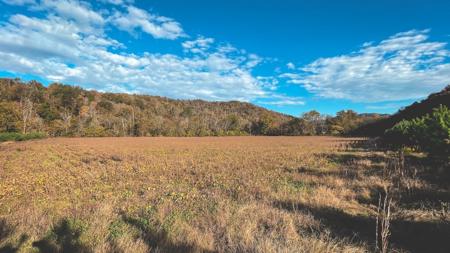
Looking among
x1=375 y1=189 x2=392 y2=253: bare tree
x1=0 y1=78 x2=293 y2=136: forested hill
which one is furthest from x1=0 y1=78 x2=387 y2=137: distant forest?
x1=375 y1=189 x2=392 y2=253: bare tree

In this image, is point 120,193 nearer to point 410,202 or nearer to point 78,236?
point 78,236

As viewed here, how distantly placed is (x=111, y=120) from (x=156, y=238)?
110421 mm

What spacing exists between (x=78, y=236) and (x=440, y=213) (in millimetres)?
7575

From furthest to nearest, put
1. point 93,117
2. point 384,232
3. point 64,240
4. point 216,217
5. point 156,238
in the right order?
1. point 93,117
2. point 216,217
3. point 156,238
4. point 64,240
5. point 384,232

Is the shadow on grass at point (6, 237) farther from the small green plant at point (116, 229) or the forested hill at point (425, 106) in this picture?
the forested hill at point (425, 106)

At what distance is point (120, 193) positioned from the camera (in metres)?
9.15

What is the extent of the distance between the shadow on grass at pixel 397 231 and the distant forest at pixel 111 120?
81.6 meters

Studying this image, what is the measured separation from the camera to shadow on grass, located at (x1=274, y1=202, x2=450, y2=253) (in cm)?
495

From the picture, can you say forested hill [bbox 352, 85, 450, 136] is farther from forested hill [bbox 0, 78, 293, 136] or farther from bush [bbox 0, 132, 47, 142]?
bush [bbox 0, 132, 47, 142]

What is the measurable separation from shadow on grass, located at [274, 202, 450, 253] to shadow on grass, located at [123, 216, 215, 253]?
2.85 meters

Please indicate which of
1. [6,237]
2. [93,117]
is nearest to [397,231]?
[6,237]

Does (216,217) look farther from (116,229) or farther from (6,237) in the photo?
(6,237)

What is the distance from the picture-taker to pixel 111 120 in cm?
10719

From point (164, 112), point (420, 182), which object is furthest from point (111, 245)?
point (164, 112)
